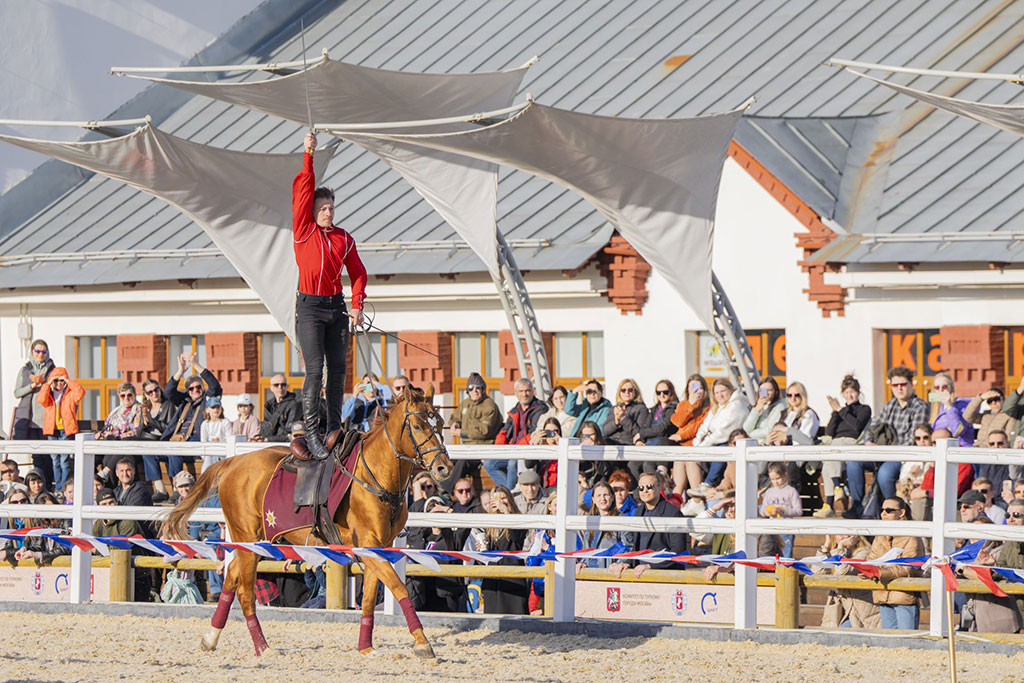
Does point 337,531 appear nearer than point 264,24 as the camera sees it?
Yes

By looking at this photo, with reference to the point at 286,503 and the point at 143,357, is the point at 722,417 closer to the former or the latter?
the point at 286,503

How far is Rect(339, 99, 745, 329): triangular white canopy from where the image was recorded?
17.3 metres

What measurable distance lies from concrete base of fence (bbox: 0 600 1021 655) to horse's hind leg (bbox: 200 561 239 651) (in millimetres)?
1439

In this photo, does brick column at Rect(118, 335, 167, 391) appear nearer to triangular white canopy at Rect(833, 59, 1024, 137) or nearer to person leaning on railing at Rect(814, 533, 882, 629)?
triangular white canopy at Rect(833, 59, 1024, 137)

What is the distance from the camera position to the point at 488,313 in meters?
27.9

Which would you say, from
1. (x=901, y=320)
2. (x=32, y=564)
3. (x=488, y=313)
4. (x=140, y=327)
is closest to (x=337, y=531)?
(x=32, y=564)

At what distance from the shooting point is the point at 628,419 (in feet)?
56.7

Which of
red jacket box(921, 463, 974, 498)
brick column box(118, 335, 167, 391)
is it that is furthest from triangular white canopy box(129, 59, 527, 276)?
brick column box(118, 335, 167, 391)

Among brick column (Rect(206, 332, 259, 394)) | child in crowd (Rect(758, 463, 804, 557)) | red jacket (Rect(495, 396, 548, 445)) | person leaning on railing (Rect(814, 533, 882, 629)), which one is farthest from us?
brick column (Rect(206, 332, 259, 394))

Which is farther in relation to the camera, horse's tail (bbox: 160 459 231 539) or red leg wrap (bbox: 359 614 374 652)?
horse's tail (bbox: 160 459 231 539)

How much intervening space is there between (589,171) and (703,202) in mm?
1307

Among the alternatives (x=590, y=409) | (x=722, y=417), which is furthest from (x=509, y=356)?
(x=722, y=417)

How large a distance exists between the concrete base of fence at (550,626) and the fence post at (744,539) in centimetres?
16

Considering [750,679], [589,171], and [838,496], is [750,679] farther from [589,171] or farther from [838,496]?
[589,171]
